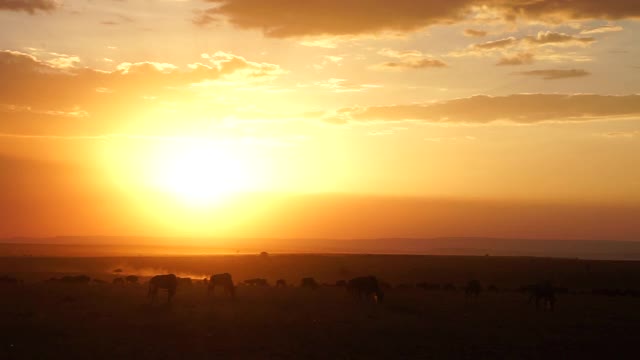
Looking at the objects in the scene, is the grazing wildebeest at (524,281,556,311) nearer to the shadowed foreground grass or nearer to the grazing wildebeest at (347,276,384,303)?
the shadowed foreground grass

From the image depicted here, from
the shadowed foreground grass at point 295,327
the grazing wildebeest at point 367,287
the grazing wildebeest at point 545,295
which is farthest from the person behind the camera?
the grazing wildebeest at point 367,287

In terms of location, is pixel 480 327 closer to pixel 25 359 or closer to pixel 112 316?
pixel 112 316

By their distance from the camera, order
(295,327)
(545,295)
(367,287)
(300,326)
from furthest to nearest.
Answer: (367,287), (545,295), (300,326), (295,327)

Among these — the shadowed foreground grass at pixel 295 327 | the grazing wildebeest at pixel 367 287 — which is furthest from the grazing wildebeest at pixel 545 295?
the grazing wildebeest at pixel 367 287

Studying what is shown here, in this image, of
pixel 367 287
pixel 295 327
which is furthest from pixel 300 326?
pixel 367 287

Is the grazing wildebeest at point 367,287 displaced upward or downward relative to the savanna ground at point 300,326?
upward

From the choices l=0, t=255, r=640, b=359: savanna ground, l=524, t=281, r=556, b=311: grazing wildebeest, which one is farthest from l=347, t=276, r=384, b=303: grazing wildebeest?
l=524, t=281, r=556, b=311: grazing wildebeest

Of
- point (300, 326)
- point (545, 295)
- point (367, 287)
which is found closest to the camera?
point (300, 326)

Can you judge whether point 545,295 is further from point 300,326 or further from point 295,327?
point 295,327

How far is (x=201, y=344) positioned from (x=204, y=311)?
8438 millimetres

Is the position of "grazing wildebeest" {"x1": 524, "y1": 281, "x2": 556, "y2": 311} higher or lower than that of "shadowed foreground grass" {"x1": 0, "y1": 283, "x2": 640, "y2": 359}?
higher

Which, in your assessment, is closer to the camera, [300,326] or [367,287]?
[300,326]

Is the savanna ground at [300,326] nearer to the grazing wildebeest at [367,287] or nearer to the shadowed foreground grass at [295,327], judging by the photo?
the shadowed foreground grass at [295,327]

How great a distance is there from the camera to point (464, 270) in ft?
275
